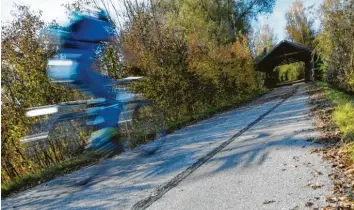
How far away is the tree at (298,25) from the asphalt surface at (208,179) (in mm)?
61852

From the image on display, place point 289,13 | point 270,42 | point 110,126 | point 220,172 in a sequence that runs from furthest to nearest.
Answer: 1. point 270,42
2. point 289,13
3. point 110,126
4. point 220,172

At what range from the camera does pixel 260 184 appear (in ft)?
13.1

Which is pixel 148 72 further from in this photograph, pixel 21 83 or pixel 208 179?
pixel 208 179

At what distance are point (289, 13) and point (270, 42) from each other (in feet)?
34.1

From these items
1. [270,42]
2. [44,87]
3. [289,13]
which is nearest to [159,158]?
[44,87]

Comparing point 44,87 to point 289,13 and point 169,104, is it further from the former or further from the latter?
point 289,13

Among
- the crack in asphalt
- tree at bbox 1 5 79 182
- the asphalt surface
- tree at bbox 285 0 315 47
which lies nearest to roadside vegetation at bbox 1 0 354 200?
tree at bbox 1 5 79 182

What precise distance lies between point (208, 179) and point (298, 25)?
67.9 metres

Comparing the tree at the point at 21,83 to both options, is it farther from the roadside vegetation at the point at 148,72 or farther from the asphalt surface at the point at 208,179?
the asphalt surface at the point at 208,179

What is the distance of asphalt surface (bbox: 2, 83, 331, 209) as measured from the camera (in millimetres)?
3669

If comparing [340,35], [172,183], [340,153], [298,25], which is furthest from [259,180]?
[298,25]

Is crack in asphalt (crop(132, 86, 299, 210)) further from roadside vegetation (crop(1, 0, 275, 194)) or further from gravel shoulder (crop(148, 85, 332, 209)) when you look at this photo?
roadside vegetation (crop(1, 0, 275, 194))

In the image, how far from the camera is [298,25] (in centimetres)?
6631

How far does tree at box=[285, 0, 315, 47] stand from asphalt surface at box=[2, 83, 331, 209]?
61.9 m
